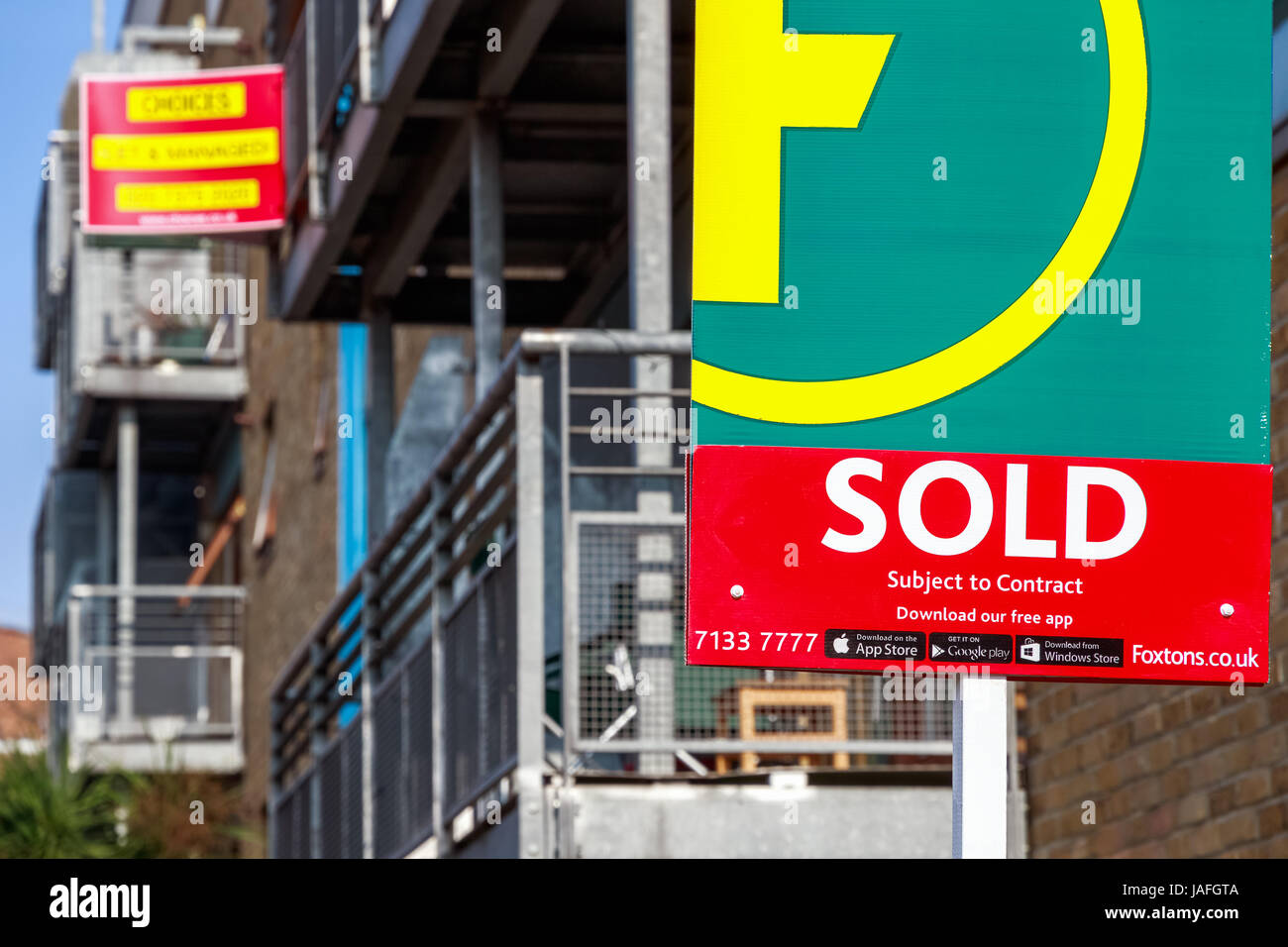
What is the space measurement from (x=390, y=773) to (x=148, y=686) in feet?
45.5

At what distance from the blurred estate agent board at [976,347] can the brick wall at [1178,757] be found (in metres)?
2.04

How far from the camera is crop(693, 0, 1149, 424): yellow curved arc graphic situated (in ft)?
12.6

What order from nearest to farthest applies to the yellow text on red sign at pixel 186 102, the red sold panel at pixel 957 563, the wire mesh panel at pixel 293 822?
the red sold panel at pixel 957 563
the wire mesh panel at pixel 293 822
the yellow text on red sign at pixel 186 102

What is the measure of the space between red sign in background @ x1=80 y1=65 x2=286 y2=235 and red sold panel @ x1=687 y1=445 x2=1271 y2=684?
432 inches

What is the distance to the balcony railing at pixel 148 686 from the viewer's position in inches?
819

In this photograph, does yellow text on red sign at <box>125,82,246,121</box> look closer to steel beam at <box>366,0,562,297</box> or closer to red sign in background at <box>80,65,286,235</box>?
red sign in background at <box>80,65,286,235</box>

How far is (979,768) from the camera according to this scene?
3.66 m

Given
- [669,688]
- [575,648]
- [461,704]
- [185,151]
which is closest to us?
[575,648]

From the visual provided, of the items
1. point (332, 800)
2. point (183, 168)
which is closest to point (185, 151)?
point (183, 168)

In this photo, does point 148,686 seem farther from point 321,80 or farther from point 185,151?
point 321,80

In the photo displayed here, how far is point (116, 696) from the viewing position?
867 inches

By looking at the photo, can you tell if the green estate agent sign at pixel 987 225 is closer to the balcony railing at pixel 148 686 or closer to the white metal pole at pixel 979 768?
the white metal pole at pixel 979 768

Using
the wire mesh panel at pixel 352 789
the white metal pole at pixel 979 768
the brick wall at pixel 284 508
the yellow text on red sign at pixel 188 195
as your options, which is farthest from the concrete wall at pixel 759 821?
the brick wall at pixel 284 508
